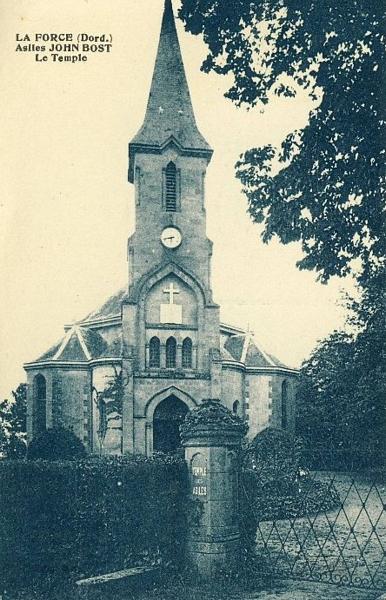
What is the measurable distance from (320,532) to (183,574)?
567 centimetres

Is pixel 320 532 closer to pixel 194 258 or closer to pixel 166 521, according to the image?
pixel 166 521

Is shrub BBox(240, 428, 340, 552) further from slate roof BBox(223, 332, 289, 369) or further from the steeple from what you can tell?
the steeple

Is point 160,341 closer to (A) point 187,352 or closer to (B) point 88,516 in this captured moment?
(A) point 187,352

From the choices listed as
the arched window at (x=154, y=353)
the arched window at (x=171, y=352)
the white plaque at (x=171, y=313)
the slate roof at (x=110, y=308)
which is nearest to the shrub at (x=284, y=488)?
the arched window at (x=171, y=352)

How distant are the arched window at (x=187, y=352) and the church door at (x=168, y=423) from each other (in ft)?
5.70

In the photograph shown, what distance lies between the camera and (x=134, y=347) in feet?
96.4

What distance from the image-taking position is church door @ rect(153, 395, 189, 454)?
29.8 metres

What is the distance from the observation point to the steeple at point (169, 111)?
32.0m

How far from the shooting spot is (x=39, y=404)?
32875 mm

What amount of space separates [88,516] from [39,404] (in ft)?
81.9

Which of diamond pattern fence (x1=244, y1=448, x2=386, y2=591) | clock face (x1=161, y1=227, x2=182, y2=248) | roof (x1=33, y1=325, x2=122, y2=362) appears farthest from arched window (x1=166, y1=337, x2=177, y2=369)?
diamond pattern fence (x1=244, y1=448, x2=386, y2=591)

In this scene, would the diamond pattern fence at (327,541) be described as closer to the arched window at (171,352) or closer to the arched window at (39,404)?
the arched window at (171,352)

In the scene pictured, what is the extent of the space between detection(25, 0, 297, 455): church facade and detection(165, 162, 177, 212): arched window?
2.0 inches

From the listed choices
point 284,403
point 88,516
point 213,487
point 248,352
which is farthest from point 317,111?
point 284,403
